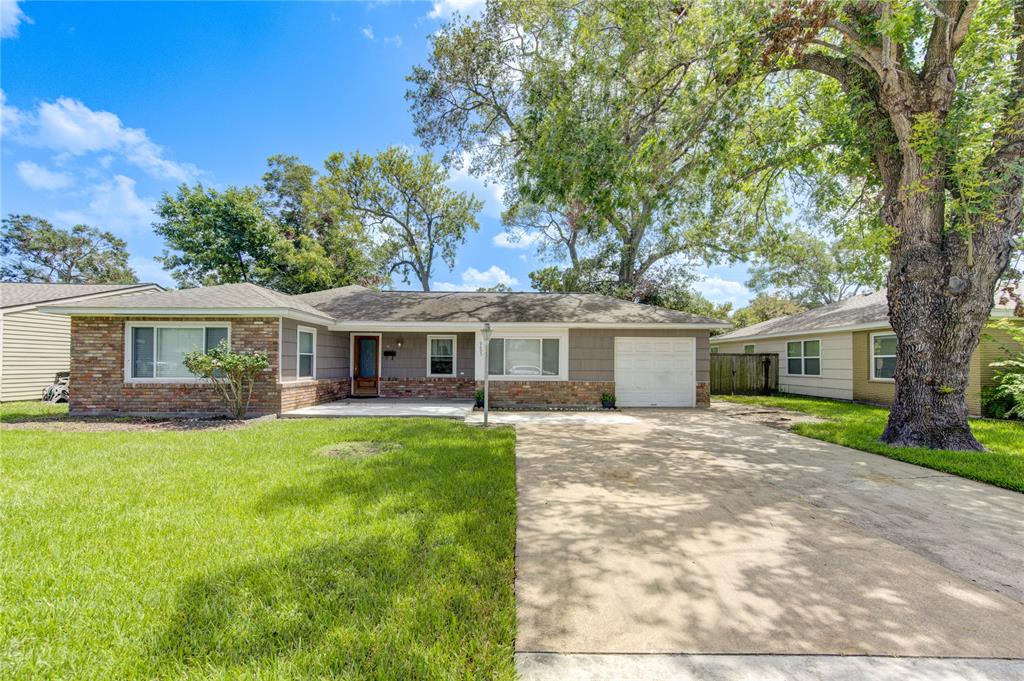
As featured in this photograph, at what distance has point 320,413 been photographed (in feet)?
31.5

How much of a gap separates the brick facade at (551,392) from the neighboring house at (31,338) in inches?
501

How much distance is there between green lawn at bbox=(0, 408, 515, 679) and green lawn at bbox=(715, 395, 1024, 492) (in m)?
5.90

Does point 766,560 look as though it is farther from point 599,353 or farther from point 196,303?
point 196,303

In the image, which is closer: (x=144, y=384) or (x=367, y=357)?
(x=144, y=384)

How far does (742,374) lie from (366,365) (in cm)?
1450

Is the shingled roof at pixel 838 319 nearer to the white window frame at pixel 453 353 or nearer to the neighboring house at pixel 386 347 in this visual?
the neighboring house at pixel 386 347

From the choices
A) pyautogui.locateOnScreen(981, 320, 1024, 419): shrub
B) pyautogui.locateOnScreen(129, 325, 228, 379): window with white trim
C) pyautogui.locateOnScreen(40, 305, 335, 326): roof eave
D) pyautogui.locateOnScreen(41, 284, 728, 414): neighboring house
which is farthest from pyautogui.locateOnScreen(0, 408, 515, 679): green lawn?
pyautogui.locateOnScreen(981, 320, 1024, 419): shrub

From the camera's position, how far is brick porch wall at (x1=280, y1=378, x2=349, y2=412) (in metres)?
9.79

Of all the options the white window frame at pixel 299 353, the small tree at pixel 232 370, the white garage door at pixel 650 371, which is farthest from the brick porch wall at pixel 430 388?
the white garage door at pixel 650 371

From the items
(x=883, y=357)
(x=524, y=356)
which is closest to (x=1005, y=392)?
(x=883, y=357)

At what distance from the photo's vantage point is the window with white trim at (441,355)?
1324 centimetres

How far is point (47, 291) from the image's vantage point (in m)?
14.1

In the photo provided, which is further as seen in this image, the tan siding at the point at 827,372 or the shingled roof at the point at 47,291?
the tan siding at the point at 827,372

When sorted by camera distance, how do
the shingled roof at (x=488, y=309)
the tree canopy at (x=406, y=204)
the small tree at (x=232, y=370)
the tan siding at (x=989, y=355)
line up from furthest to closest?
the tree canopy at (x=406, y=204)
the shingled roof at (x=488, y=309)
the tan siding at (x=989, y=355)
the small tree at (x=232, y=370)
